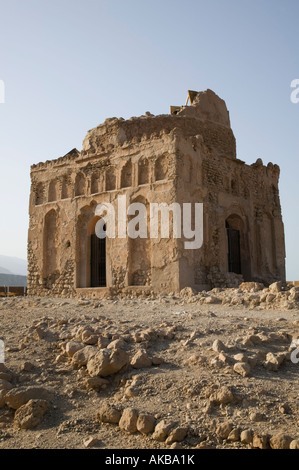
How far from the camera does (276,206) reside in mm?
17016

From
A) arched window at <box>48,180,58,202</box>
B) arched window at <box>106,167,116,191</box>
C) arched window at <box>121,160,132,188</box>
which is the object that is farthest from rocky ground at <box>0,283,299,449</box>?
arched window at <box>48,180,58,202</box>

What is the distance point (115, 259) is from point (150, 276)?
1.56 m

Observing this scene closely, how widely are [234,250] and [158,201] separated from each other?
3924mm

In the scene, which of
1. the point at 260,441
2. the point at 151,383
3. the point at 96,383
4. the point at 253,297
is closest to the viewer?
the point at 260,441

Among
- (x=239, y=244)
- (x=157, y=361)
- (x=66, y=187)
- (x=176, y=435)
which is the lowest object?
(x=176, y=435)

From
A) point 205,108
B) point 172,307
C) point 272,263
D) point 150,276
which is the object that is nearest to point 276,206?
point 272,263

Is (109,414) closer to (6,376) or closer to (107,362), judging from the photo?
(107,362)

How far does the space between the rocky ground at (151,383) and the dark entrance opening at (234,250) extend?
727 cm

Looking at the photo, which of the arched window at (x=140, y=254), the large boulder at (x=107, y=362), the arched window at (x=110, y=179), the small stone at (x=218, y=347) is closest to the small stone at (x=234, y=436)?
the small stone at (x=218, y=347)

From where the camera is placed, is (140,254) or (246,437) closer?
(246,437)

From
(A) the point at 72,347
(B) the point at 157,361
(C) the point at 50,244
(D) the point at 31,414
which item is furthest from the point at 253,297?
(C) the point at 50,244

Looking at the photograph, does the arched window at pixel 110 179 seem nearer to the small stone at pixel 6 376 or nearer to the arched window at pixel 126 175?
the arched window at pixel 126 175

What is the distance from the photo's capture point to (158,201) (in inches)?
509

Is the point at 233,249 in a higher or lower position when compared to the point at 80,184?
lower
